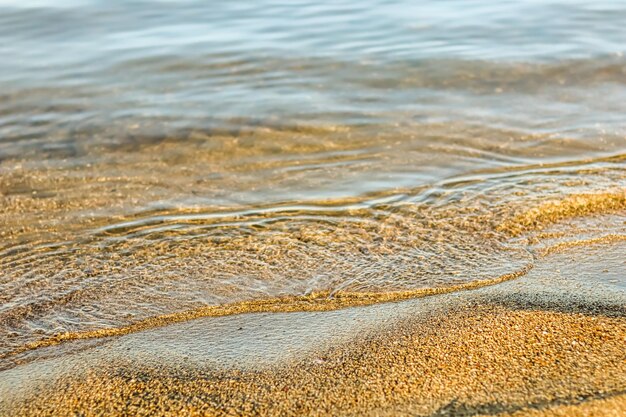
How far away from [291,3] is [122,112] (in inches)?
244

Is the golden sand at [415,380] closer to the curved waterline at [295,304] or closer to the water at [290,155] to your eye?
the curved waterline at [295,304]

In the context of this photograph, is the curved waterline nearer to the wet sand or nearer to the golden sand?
the wet sand

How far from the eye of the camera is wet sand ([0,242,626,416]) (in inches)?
98.4

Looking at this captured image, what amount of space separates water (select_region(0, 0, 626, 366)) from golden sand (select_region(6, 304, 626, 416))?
0.66m

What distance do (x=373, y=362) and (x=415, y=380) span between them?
0.75ft

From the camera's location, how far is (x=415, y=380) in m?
2.61

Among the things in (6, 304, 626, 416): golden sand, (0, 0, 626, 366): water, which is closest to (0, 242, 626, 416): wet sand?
(6, 304, 626, 416): golden sand

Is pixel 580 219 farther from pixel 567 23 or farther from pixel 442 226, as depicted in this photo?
pixel 567 23

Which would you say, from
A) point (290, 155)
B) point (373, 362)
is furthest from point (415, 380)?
point (290, 155)

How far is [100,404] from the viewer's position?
103 inches

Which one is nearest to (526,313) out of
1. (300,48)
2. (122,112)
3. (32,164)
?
(32,164)

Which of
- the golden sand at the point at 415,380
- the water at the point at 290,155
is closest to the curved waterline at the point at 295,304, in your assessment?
the water at the point at 290,155

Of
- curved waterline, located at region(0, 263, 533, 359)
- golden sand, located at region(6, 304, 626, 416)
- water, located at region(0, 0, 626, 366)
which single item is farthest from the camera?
water, located at region(0, 0, 626, 366)

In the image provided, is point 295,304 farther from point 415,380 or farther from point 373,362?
point 415,380
